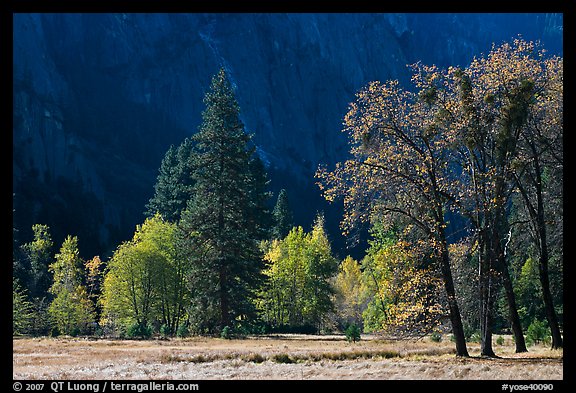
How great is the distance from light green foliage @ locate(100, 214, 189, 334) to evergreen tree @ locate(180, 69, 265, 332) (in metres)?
5.72

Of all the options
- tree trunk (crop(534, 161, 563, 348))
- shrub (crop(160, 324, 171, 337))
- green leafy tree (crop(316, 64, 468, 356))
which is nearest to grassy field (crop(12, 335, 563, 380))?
tree trunk (crop(534, 161, 563, 348))

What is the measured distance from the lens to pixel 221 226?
49750mm

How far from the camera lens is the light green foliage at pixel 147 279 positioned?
55656mm

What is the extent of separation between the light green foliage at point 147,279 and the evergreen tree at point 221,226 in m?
5.72

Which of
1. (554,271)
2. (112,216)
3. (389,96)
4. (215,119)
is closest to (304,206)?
(112,216)

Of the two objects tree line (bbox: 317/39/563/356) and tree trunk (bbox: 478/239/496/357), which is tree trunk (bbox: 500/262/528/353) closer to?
tree line (bbox: 317/39/563/356)

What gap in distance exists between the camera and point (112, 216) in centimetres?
14075

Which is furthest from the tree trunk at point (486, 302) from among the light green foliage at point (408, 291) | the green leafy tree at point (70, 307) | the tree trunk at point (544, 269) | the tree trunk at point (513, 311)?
the green leafy tree at point (70, 307)

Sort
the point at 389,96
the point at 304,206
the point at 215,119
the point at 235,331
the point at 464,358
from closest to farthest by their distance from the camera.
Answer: the point at 464,358 → the point at 389,96 → the point at 235,331 → the point at 215,119 → the point at 304,206

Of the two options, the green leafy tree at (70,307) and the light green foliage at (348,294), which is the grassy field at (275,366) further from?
the light green foliage at (348,294)

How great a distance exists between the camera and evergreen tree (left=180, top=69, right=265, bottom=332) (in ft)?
160

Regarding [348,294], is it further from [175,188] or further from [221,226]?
[221,226]

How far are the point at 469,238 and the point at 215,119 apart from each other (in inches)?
1171

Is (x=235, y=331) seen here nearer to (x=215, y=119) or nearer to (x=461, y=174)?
(x=215, y=119)
